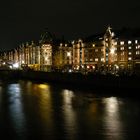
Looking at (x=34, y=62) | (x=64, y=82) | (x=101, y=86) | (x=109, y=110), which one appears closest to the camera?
(x=109, y=110)

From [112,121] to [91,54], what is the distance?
85.7 meters

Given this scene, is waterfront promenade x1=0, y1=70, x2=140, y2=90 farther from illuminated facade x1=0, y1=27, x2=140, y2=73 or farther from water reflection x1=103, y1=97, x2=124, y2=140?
illuminated facade x1=0, y1=27, x2=140, y2=73

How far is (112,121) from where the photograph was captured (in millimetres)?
30266

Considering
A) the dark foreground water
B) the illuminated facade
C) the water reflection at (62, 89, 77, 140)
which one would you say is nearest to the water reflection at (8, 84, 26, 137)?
the dark foreground water

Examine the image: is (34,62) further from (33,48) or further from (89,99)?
(89,99)

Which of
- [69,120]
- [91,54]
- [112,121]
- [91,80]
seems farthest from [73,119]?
[91,54]

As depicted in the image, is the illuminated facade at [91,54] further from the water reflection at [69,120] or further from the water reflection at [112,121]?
the water reflection at [69,120]

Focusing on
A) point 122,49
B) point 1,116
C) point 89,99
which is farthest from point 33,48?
point 1,116

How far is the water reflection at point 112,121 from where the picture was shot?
2519 centimetres

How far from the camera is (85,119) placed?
3114cm

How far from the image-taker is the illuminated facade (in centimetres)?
9385

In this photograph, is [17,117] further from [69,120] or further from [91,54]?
[91,54]

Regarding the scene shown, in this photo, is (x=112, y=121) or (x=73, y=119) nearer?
(x=112, y=121)

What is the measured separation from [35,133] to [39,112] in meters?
9.57
